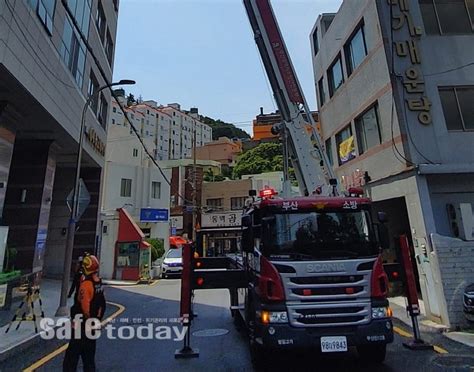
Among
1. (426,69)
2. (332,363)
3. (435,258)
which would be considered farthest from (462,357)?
(426,69)

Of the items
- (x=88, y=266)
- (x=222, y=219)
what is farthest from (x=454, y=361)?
(x=222, y=219)

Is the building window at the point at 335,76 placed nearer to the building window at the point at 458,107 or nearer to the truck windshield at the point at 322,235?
the building window at the point at 458,107

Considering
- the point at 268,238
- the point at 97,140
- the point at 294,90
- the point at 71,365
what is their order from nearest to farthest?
the point at 71,365 → the point at 268,238 → the point at 294,90 → the point at 97,140

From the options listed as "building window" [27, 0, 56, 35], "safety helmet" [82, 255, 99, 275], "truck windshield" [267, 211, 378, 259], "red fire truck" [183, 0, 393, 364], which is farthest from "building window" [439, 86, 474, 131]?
"building window" [27, 0, 56, 35]

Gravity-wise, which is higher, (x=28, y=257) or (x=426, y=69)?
(x=426, y=69)

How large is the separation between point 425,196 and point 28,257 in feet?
48.6

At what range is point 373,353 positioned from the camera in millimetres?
5773

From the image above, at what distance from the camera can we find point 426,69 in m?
10.1

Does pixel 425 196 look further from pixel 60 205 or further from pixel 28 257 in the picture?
pixel 60 205

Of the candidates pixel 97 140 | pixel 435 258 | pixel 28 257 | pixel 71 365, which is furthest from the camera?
pixel 97 140

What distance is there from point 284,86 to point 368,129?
469cm

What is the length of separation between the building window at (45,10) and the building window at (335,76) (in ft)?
35.9

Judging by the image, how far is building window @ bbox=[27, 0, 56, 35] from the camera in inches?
395

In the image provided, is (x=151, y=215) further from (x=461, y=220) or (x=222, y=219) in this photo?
(x=461, y=220)
